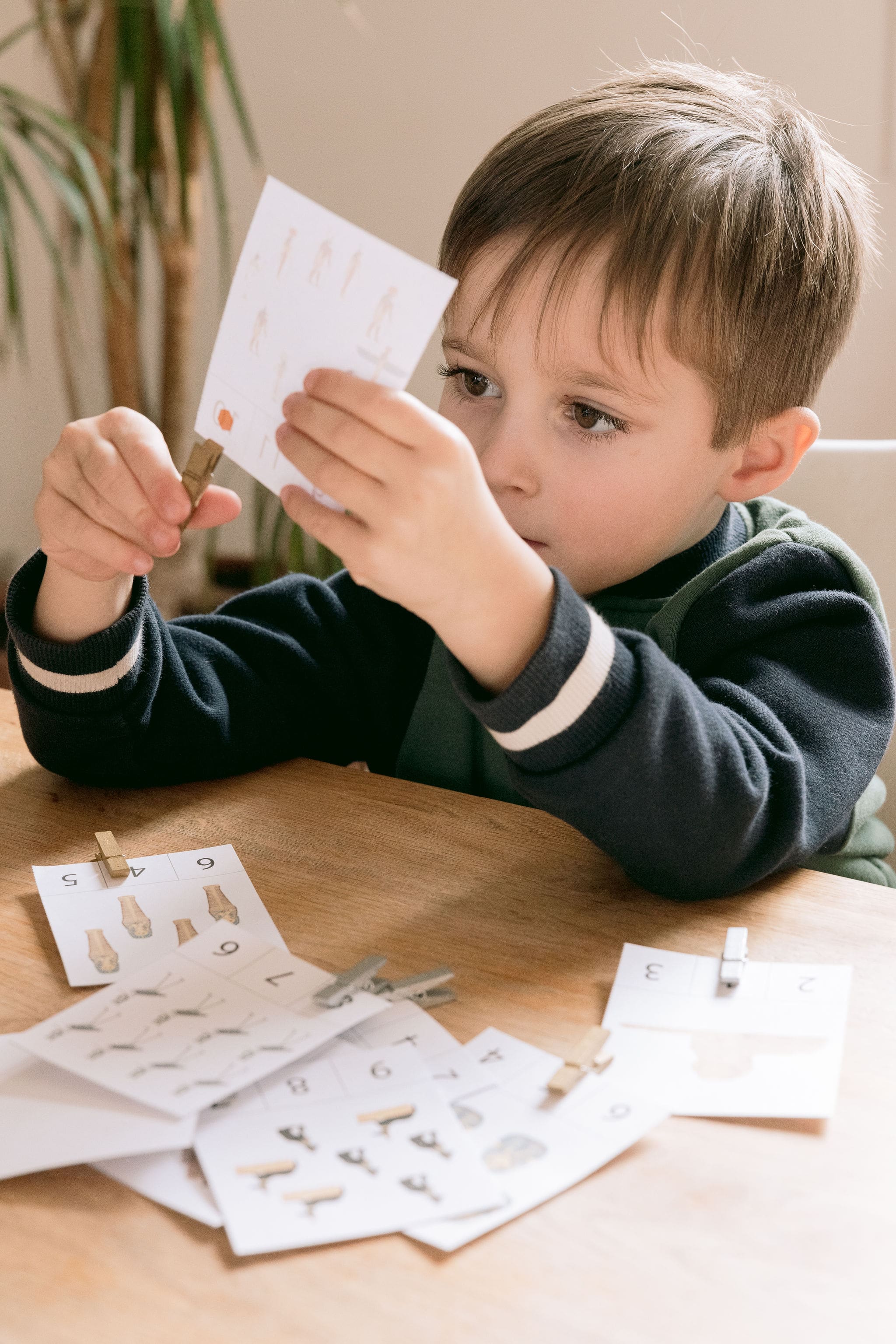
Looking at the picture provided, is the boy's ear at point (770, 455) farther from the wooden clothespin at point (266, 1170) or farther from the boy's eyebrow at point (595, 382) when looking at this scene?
the wooden clothespin at point (266, 1170)

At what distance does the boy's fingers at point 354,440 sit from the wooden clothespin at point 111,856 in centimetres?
30

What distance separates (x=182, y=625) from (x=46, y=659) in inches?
6.1

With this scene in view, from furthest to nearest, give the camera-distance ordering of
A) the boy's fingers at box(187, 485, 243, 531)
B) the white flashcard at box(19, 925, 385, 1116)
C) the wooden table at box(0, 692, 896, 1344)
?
1. the boy's fingers at box(187, 485, 243, 531)
2. the white flashcard at box(19, 925, 385, 1116)
3. the wooden table at box(0, 692, 896, 1344)

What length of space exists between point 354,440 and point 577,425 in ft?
1.13

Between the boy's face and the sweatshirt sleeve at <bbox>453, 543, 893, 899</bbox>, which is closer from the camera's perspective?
the sweatshirt sleeve at <bbox>453, 543, 893, 899</bbox>

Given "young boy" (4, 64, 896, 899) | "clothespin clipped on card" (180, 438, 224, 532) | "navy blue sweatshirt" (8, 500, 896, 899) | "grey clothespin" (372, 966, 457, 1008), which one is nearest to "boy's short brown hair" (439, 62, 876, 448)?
"young boy" (4, 64, 896, 899)

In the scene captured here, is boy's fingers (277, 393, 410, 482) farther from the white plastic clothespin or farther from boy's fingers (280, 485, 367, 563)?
the white plastic clothespin

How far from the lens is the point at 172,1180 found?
1.59ft

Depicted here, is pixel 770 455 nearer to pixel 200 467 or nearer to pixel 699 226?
pixel 699 226

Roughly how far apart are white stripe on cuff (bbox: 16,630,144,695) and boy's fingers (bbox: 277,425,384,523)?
1.02ft

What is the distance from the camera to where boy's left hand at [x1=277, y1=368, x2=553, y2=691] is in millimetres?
584

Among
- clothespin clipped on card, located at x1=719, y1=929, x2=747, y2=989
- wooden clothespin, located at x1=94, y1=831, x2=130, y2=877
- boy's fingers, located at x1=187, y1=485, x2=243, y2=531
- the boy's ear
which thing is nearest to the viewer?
clothespin clipped on card, located at x1=719, y1=929, x2=747, y2=989

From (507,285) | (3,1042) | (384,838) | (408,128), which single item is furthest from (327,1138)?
(408,128)

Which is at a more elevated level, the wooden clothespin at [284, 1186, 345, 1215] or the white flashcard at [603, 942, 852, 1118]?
the white flashcard at [603, 942, 852, 1118]
